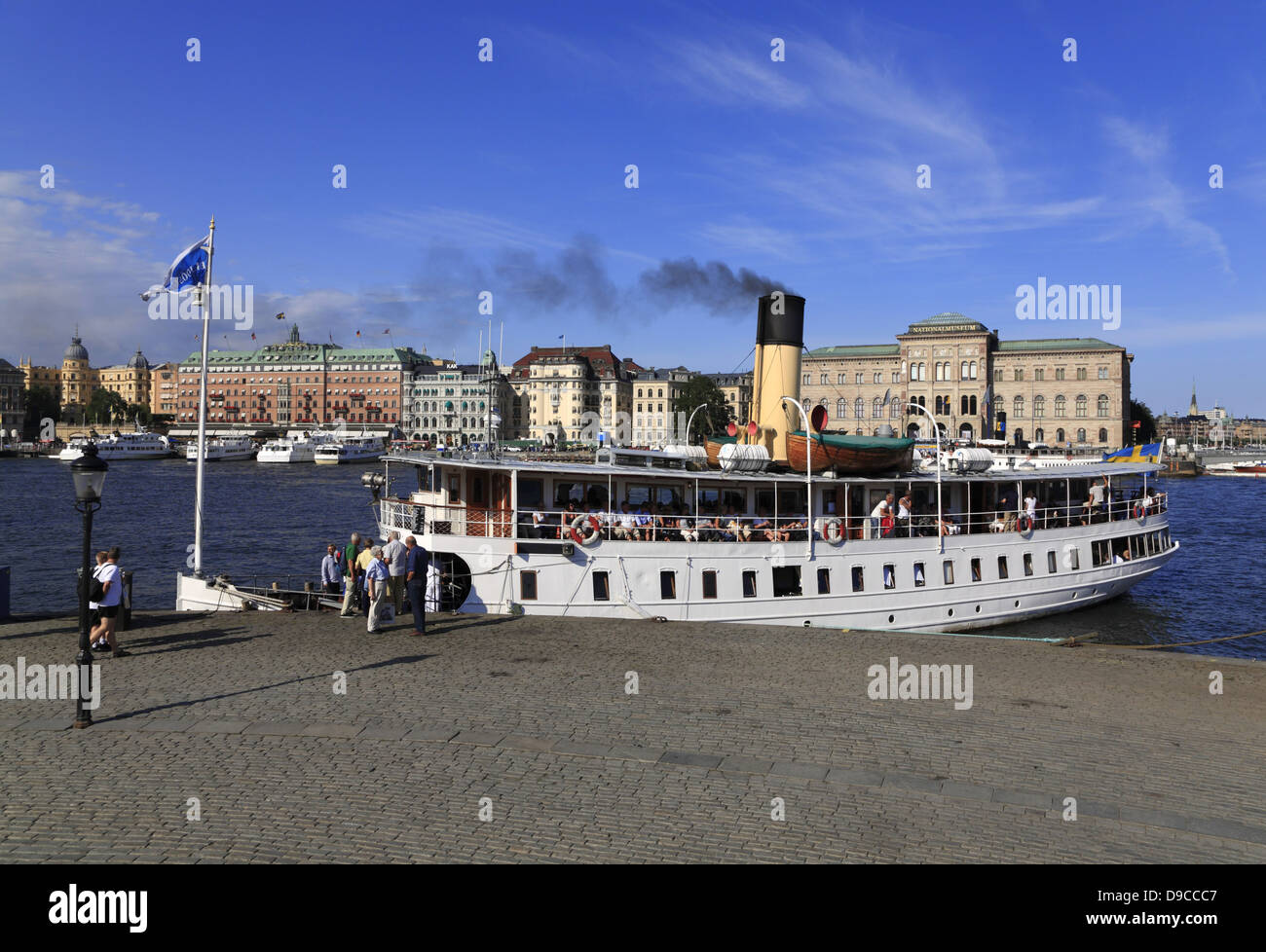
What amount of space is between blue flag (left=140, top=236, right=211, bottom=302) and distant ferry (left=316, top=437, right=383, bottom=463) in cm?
13656

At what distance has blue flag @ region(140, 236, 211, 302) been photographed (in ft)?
76.3

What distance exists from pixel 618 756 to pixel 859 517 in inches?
647

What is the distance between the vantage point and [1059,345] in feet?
533

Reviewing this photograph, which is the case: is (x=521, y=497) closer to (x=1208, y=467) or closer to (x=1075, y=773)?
(x=1075, y=773)

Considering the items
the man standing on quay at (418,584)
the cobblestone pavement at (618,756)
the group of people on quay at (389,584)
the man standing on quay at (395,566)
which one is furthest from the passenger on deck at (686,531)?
the man standing on quay at (418,584)

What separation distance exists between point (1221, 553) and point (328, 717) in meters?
56.9

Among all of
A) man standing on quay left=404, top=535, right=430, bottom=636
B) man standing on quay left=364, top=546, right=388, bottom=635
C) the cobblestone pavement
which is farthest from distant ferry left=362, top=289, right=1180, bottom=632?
the cobblestone pavement

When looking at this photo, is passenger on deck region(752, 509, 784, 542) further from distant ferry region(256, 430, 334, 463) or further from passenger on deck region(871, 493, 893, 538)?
distant ferry region(256, 430, 334, 463)

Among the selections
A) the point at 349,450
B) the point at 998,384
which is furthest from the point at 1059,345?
the point at 349,450

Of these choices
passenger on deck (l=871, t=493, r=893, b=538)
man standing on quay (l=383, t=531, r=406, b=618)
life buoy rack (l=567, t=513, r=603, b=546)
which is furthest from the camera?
passenger on deck (l=871, t=493, r=893, b=538)

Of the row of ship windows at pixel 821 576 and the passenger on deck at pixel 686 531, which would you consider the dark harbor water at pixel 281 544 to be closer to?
the row of ship windows at pixel 821 576

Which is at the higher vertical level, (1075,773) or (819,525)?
(819,525)
